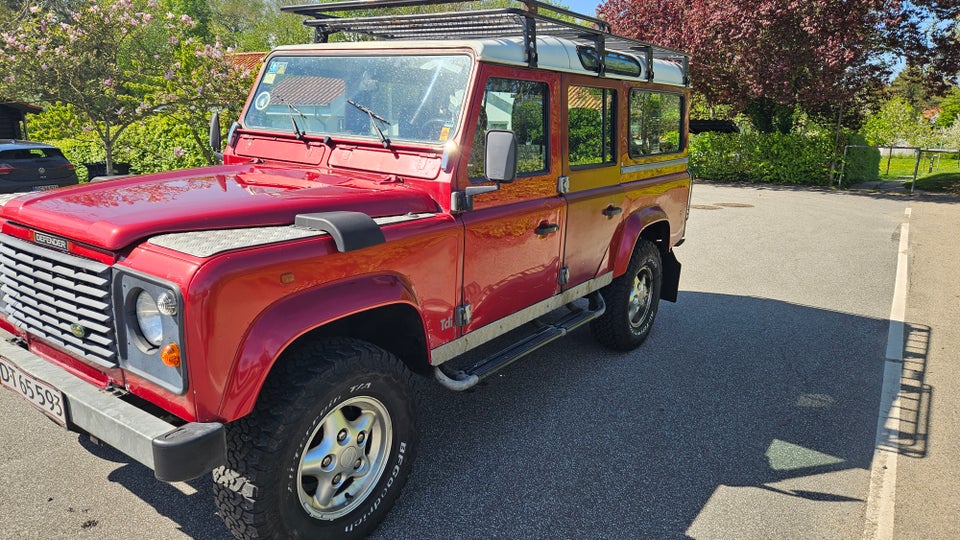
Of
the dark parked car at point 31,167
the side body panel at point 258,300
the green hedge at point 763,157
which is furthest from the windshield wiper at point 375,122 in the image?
the green hedge at point 763,157

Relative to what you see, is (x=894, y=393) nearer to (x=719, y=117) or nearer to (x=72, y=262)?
(x=72, y=262)

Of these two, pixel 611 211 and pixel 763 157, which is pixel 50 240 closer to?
pixel 611 211

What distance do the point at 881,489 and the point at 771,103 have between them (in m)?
18.8

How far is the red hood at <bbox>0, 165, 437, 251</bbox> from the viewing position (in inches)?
104

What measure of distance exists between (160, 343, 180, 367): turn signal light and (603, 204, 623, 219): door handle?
316 cm

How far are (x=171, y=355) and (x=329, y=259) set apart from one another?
69 centimetres

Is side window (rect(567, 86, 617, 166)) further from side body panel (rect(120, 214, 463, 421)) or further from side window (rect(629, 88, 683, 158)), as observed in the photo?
A: side body panel (rect(120, 214, 463, 421))

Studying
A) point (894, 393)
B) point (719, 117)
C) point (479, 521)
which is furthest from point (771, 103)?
point (479, 521)

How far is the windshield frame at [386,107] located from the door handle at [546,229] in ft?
2.90

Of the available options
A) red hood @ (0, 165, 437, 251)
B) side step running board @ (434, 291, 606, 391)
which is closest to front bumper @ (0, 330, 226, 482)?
red hood @ (0, 165, 437, 251)

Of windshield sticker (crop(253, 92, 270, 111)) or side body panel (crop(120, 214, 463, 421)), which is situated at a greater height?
windshield sticker (crop(253, 92, 270, 111))

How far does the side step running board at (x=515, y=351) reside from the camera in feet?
11.5

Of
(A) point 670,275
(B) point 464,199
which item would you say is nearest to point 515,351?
(B) point 464,199

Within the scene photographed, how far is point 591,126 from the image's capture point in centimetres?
454
